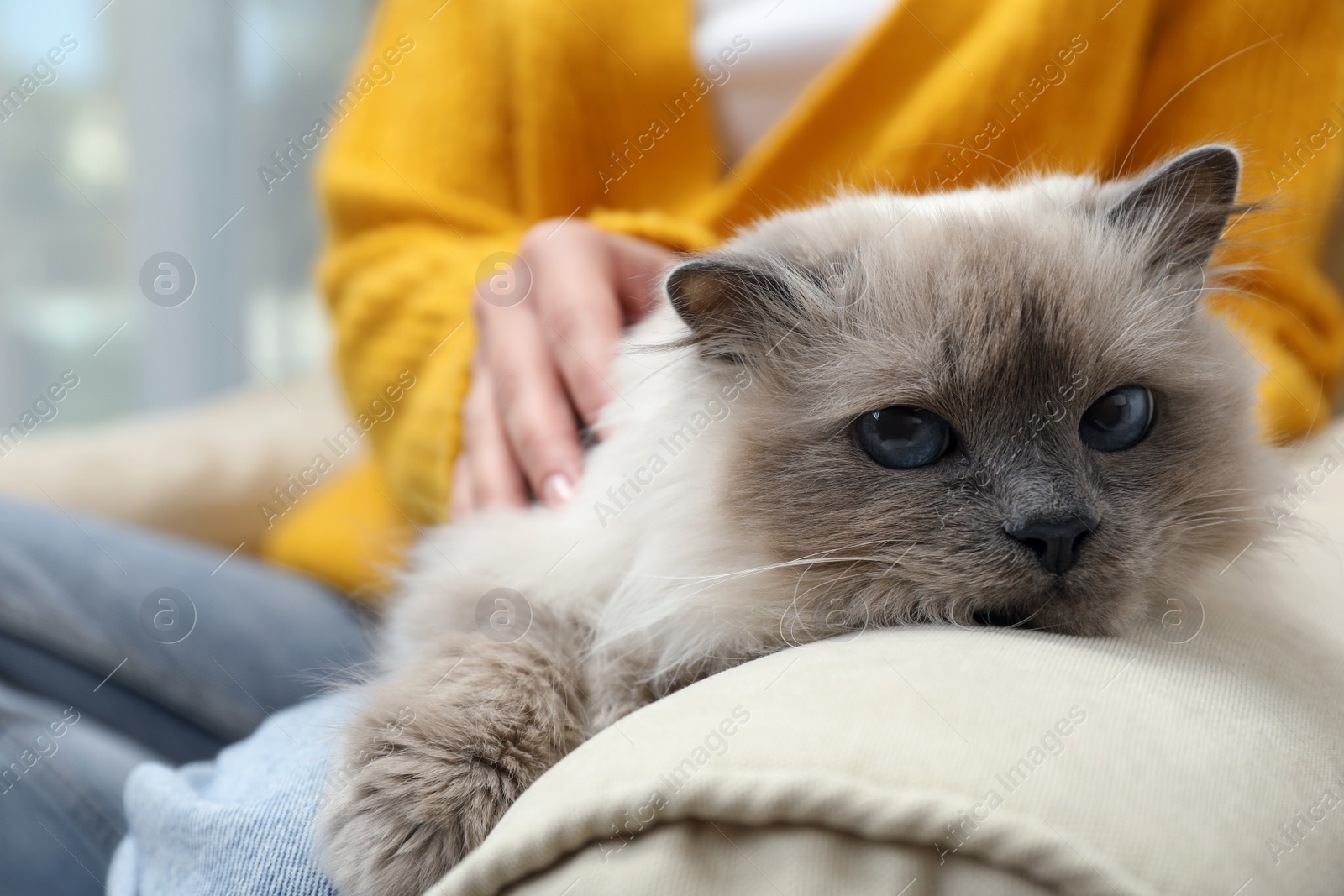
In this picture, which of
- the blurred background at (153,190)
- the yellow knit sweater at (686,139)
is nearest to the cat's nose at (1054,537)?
the yellow knit sweater at (686,139)

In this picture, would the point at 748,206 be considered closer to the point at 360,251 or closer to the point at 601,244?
the point at 601,244

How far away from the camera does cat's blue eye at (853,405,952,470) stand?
0.98 metres

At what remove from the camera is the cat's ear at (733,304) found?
1049mm

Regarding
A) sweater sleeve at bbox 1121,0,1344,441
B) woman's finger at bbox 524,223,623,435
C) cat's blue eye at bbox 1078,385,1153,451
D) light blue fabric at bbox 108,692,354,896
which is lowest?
sweater sleeve at bbox 1121,0,1344,441

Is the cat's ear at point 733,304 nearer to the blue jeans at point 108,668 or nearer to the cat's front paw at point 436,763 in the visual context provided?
the cat's front paw at point 436,763

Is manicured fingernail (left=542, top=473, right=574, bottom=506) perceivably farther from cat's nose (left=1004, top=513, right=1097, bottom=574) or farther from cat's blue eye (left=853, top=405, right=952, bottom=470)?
cat's nose (left=1004, top=513, right=1097, bottom=574)

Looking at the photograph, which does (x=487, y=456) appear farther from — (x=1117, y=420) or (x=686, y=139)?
(x=1117, y=420)

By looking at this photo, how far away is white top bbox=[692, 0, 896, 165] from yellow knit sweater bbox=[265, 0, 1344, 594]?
0.14ft

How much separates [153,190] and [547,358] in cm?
259

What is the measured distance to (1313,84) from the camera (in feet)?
5.85

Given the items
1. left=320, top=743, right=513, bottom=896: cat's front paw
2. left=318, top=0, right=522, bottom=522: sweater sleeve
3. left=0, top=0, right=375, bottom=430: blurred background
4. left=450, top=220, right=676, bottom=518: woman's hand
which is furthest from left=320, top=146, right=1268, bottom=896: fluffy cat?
left=0, top=0, right=375, bottom=430: blurred background

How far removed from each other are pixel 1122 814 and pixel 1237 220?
883 millimetres

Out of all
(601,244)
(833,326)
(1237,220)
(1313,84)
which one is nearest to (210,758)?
(601,244)

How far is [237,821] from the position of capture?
3.24 ft
